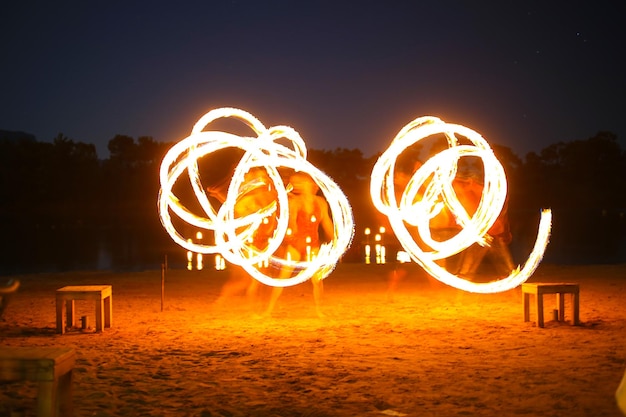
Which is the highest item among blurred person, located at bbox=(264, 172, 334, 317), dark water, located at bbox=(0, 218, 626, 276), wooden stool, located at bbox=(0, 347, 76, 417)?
blurred person, located at bbox=(264, 172, 334, 317)

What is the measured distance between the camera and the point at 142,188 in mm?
70250

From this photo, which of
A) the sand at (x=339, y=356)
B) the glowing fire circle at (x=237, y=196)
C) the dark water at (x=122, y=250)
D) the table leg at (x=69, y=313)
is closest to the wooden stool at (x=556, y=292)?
the sand at (x=339, y=356)

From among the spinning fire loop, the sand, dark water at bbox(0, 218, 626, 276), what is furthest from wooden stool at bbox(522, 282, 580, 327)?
dark water at bbox(0, 218, 626, 276)

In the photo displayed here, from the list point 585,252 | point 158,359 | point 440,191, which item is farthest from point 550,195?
point 158,359

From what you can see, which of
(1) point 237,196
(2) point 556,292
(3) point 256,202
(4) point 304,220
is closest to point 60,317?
(1) point 237,196

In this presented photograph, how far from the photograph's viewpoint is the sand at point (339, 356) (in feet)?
20.2

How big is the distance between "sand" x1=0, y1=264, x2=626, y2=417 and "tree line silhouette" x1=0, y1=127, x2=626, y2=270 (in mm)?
28665

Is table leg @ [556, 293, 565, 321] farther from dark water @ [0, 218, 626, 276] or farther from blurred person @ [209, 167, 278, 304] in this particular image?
dark water @ [0, 218, 626, 276]

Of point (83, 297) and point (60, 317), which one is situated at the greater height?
point (83, 297)

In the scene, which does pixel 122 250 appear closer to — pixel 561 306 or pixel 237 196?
pixel 237 196

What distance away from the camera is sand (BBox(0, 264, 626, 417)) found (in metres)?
A: 6.16

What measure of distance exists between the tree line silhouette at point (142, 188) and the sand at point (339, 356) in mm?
28665

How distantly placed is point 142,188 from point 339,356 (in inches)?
2533

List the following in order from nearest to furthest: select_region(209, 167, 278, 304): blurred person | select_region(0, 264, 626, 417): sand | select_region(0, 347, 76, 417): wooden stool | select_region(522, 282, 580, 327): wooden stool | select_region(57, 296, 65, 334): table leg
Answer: select_region(0, 347, 76, 417): wooden stool < select_region(0, 264, 626, 417): sand < select_region(57, 296, 65, 334): table leg < select_region(522, 282, 580, 327): wooden stool < select_region(209, 167, 278, 304): blurred person
